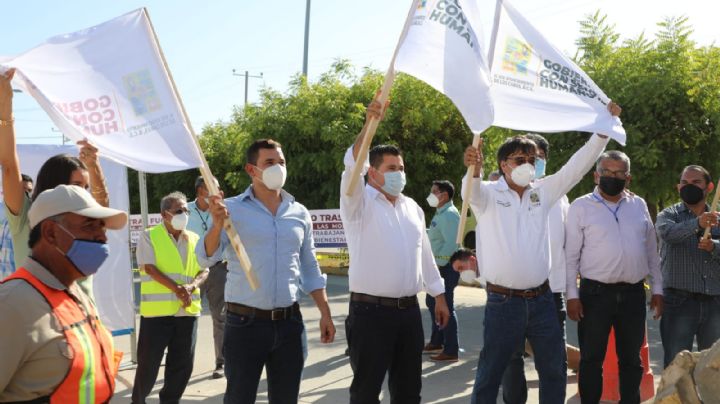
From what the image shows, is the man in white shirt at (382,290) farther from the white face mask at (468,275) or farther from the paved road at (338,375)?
the paved road at (338,375)

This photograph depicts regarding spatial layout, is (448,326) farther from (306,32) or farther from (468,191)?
(306,32)

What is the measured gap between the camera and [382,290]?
526cm

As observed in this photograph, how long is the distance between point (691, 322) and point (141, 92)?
4.30m

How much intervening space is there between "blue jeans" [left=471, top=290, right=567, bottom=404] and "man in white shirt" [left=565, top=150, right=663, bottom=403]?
616 mm

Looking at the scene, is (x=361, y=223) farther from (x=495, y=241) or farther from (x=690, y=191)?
(x=690, y=191)

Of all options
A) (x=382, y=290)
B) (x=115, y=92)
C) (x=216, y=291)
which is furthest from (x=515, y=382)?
(x=216, y=291)

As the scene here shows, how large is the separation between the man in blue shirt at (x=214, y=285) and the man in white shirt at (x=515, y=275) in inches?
140

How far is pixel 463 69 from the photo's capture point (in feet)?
16.9

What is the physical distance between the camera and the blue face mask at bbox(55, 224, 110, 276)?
2.71 m

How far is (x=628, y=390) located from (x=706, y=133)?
790 centimetres

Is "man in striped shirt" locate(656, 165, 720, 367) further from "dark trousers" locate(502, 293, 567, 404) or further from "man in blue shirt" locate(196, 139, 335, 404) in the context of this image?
"man in blue shirt" locate(196, 139, 335, 404)

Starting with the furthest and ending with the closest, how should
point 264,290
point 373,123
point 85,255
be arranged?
1. point 264,290
2. point 373,123
3. point 85,255

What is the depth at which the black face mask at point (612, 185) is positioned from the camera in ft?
19.8

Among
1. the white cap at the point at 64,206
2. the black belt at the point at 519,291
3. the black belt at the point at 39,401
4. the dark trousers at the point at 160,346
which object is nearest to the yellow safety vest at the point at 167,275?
the dark trousers at the point at 160,346
